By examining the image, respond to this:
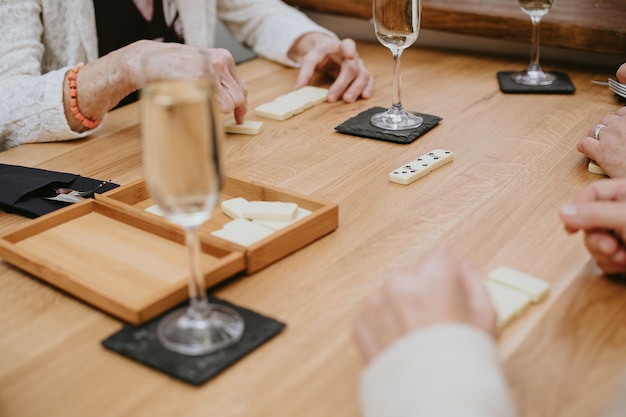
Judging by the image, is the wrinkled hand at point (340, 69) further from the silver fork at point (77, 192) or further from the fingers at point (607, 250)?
the fingers at point (607, 250)

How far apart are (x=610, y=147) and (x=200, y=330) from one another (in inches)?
34.6

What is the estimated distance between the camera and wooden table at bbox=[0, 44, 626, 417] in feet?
2.73

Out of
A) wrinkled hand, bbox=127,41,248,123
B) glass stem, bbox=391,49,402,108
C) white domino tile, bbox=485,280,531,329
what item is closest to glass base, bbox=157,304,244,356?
white domino tile, bbox=485,280,531,329

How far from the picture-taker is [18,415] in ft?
2.68

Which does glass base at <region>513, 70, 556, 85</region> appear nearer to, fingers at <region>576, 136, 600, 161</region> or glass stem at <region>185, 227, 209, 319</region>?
fingers at <region>576, 136, 600, 161</region>

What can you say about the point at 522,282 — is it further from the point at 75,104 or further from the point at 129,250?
the point at 75,104

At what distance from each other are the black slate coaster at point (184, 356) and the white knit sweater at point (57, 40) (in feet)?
2.79

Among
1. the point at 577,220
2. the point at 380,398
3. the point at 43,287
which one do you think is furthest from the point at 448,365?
the point at 43,287

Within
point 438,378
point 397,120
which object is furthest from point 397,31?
point 438,378

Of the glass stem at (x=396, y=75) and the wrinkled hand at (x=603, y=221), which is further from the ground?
the glass stem at (x=396, y=75)

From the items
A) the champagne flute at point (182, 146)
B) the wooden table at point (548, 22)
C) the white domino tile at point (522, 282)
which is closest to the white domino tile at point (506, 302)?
the white domino tile at point (522, 282)

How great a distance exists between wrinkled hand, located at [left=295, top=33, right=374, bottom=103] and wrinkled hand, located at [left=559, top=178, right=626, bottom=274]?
915 mm

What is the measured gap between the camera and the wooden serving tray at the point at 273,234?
1089mm

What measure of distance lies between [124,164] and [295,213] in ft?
1.67
